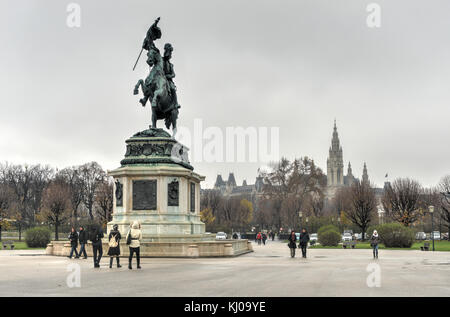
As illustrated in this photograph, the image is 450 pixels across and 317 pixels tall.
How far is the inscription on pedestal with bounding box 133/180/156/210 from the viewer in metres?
29.7

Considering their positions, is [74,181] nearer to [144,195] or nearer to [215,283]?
[144,195]

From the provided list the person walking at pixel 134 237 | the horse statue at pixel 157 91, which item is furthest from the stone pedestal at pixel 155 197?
the person walking at pixel 134 237

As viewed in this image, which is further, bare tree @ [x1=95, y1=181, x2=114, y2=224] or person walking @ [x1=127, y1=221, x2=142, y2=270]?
bare tree @ [x1=95, y1=181, x2=114, y2=224]

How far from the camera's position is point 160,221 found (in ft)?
96.5

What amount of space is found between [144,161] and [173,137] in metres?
2.69

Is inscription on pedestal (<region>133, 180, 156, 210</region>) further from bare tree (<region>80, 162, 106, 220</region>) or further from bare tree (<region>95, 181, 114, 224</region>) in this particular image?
bare tree (<region>80, 162, 106, 220</region>)

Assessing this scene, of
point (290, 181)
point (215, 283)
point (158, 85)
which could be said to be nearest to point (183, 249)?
point (158, 85)

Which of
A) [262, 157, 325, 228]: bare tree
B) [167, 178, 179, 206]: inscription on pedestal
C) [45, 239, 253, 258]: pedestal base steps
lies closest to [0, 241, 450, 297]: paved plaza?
[45, 239, 253, 258]: pedestal base steps

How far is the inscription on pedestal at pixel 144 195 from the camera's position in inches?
1171

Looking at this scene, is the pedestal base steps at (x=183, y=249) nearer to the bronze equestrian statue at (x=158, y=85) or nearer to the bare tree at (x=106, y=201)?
the bronze equestrian statue at (x=158, y=85)

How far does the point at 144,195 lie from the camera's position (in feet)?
98.0

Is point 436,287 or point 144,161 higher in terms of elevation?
point 144,161
